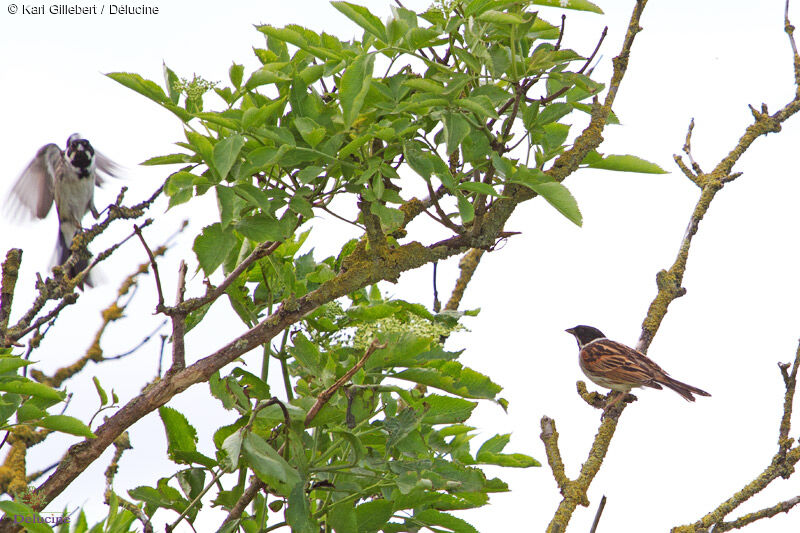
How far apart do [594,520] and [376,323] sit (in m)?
1.28

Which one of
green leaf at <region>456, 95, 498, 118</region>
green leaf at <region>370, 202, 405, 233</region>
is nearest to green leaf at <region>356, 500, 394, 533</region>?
green leaf at <region>370, 202, 405, 233</region>

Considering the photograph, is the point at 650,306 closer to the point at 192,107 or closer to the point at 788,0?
the point at 788,0

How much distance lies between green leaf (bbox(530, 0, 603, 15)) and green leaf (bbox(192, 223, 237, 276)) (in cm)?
131

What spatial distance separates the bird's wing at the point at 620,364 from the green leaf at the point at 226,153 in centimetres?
391

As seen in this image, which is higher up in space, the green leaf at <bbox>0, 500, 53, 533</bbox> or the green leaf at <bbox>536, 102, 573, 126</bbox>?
the green leaf at <bbox>536, 102, 573, 126</bbox>

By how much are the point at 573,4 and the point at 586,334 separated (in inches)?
234

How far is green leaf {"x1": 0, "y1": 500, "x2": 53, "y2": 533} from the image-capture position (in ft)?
9.01

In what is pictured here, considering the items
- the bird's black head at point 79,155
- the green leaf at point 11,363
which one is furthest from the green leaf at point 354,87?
the bird's black head at point 79,155

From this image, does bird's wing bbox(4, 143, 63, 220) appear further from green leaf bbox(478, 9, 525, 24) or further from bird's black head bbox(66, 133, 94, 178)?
green leaf bbox(478, 9, 525, 24)

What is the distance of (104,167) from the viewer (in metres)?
10.4

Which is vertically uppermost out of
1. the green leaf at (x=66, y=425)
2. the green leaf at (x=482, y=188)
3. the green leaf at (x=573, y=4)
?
the green leaf at (x=573, y=4)

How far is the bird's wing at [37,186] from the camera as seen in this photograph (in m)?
8.80

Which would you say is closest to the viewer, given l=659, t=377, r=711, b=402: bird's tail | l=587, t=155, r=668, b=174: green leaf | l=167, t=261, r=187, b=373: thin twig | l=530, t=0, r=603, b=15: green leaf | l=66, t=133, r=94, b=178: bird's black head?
l=530, t=0, r=603, b=15: green leaf

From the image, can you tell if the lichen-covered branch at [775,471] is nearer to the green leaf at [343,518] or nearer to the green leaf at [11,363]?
the green leaf at [343,518]
